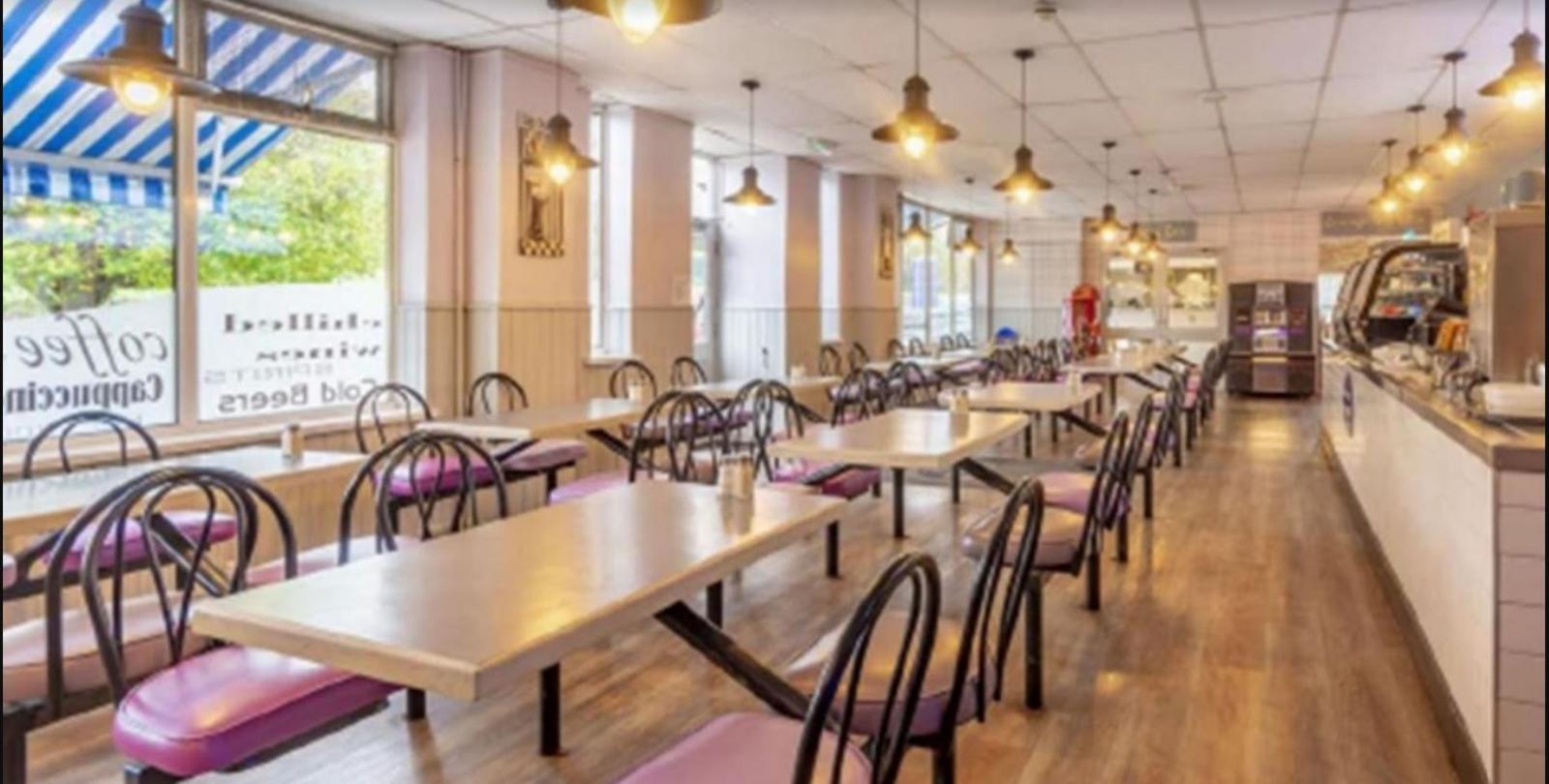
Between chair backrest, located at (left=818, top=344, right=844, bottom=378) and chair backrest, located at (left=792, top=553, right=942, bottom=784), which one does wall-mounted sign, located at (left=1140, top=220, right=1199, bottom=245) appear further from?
chair backrest, located at (left=792, top=553, right=942, bottom=784)

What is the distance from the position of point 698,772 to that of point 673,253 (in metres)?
6.53

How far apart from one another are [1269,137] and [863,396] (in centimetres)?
497

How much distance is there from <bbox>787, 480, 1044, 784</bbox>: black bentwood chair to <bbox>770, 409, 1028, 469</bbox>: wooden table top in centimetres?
124

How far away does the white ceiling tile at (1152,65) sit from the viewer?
5.71m

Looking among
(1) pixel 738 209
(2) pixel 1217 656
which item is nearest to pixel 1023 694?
(2) pixel 1217 656

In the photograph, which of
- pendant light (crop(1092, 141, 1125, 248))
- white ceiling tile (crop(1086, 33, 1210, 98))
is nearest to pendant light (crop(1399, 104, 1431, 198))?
white ceiling tile (crop(1086, 33, 1210, 98))

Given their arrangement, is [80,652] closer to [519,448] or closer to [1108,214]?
[519,448]

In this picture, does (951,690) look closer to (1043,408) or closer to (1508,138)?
(1043,408)

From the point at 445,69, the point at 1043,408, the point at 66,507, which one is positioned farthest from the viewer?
the point at 445,69

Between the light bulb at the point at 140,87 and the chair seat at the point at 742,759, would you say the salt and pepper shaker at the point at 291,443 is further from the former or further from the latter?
the chair seat at the point at 742,759

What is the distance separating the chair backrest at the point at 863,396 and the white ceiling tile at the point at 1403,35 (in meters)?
3.08

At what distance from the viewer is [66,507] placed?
2.87 metres

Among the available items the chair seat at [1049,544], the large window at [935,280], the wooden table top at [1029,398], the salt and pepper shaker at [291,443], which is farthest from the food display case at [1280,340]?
the salt and pepper shaker at [291,443]

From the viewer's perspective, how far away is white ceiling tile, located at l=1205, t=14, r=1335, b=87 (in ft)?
17.7
